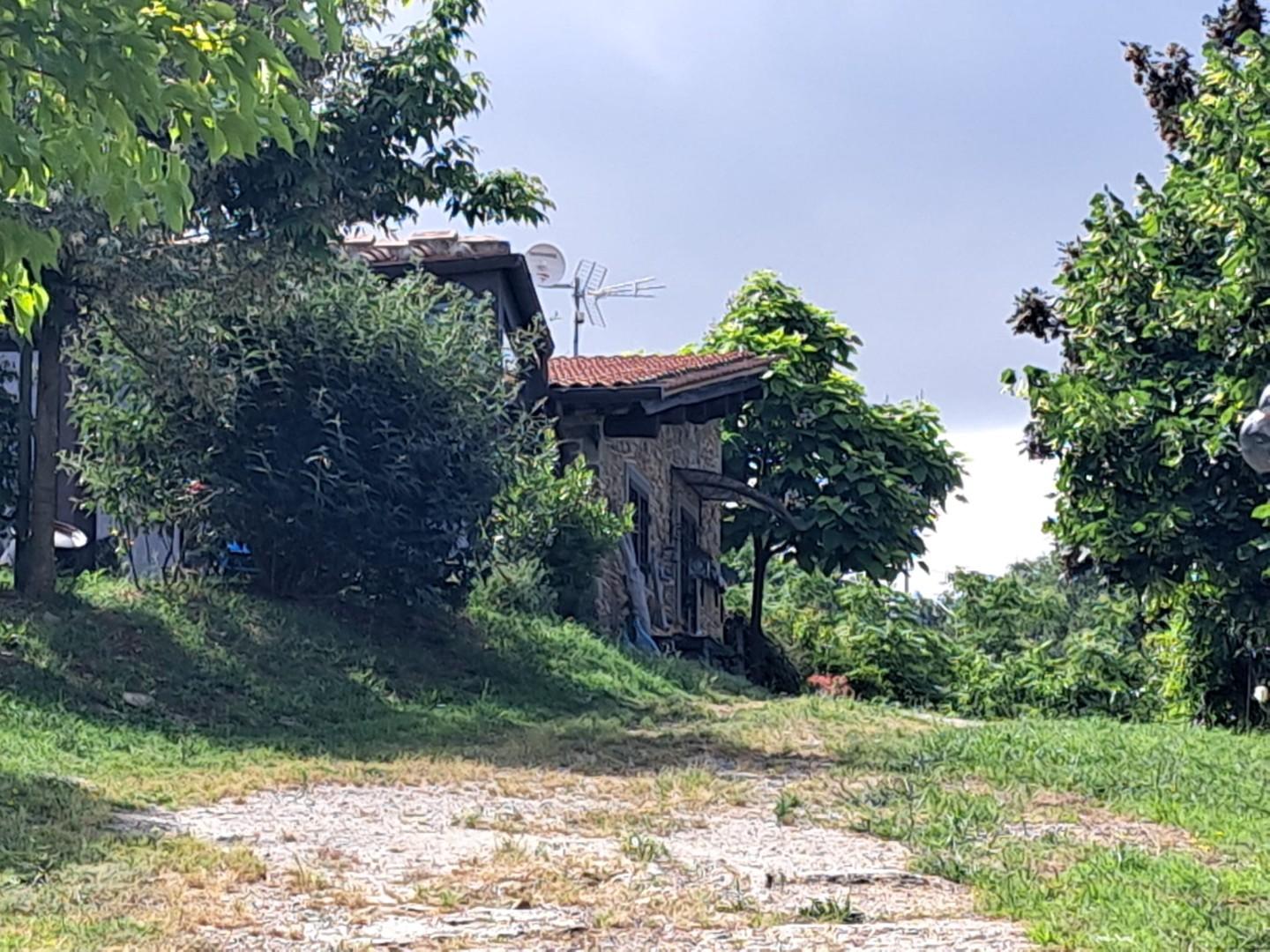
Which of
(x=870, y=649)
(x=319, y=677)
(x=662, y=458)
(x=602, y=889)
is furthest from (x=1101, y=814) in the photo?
(x=870, y=649)

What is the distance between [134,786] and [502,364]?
249 inches

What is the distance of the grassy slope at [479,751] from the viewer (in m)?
4.52

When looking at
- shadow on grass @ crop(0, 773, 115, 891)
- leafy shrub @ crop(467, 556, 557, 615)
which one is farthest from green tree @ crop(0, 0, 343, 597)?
leafy shrub @ crop(467, 556, 557, 615)

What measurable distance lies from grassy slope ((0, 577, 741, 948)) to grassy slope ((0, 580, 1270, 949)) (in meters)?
0.02

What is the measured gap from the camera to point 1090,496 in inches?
506

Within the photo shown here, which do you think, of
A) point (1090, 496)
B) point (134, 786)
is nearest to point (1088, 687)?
point (1090, 496)

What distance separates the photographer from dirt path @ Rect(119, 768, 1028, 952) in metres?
4.20

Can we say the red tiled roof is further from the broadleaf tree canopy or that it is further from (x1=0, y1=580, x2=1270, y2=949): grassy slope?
the broadleaf tree canopy

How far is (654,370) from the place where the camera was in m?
17.1

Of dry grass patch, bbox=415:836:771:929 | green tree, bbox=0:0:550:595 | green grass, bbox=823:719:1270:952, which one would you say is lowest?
dry grass patch, bbox=415:836:771:929

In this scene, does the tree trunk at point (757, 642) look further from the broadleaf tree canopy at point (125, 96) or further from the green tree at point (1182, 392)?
the broadleaf tree canopy at point (125, 96)

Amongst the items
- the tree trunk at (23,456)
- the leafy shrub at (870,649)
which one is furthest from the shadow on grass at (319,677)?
the leafy shrub at (870,649)

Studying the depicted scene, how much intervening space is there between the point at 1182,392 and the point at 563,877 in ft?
30.2

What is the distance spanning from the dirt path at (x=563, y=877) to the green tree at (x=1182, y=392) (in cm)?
663
